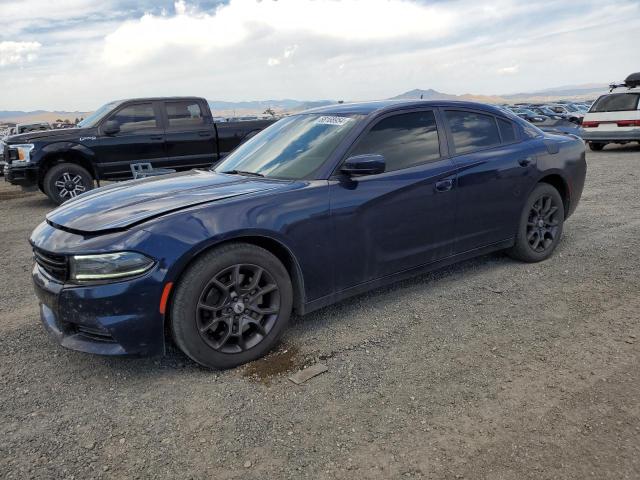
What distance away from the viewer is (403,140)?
3883 mm

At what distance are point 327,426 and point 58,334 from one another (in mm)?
1649

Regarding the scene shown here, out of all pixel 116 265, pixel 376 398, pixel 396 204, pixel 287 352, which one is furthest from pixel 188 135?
pixel 376 398

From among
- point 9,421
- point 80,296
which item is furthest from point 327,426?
point 9,421

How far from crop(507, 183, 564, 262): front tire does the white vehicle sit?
11.0m

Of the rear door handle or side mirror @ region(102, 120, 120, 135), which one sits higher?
side mirror @ region(102, 120, 120, 135)

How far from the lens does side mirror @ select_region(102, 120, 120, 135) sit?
9117mm

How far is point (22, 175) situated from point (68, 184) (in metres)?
0.75

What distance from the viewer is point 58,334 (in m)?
2.95

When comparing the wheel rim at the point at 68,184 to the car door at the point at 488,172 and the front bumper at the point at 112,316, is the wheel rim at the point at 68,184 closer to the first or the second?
the front bumper at the point at 112,316

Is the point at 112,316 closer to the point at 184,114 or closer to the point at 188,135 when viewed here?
the point at 188,135

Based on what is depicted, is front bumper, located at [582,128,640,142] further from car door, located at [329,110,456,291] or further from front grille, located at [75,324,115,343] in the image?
front grille, located at [75,324,115,343]

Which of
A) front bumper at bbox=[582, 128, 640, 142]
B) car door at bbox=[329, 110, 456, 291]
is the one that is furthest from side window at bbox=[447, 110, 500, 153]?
front bumper at bbox=[582, 128, 640, 142]

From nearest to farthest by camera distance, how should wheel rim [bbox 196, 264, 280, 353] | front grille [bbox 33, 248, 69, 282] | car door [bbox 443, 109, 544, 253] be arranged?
front grille [bbox 33, 248, 69, 282]
wheel rim [bbox 196, 264, 280, 353]
car door [bbox 443, 109, 544, 253]

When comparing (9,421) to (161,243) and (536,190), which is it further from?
(536,190)
